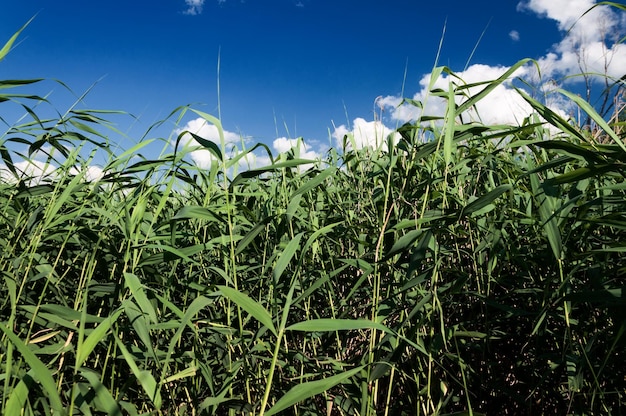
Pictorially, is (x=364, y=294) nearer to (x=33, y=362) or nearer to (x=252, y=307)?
(x=252, y=307)

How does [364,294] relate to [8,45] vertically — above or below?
below

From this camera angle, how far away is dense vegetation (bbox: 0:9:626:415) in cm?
100

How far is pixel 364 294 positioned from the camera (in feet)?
5.31

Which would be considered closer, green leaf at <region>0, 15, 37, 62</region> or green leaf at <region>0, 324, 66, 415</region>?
green leaf at <region>0, 324, 66, 415</region>

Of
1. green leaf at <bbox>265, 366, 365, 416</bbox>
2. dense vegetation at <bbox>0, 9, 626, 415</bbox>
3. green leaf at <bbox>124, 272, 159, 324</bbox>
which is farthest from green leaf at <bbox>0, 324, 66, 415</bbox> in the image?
green leaf at <bbox>265, 366, 365, 416</bbox>

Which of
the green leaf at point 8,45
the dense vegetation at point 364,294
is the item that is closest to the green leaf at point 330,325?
the dense vegetation at point 364,294

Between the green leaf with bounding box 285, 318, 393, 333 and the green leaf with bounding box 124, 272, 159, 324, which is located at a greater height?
the green leaf with bounding box 124, 272, 159, 324

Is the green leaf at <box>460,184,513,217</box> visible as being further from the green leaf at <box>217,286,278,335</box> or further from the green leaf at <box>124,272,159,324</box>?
the green leaf at <box>124,272,159,324</box>

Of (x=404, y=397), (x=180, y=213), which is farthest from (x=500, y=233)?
(x=180, y=213)

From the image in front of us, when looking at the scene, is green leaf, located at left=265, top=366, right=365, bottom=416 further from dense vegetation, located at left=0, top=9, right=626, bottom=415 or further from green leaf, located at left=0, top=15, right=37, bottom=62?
green leaf, located at left=0, top=15, right=37, bottom=62

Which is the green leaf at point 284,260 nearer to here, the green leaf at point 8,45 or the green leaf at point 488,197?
the green leaf at point 488,197

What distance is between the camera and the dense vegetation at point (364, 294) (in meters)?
1.00

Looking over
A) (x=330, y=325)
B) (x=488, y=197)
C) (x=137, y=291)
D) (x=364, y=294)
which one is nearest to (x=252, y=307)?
(x=330, y=325)

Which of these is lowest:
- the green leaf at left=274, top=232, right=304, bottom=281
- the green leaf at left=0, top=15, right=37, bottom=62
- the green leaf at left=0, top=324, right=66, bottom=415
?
the green leaf at left=0, top=324, right=66, bottom=415
